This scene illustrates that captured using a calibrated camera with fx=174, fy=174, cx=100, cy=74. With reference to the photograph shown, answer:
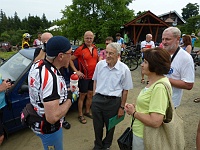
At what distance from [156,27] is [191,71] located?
63.1 feet

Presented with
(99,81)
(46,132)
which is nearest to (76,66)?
(99,81)

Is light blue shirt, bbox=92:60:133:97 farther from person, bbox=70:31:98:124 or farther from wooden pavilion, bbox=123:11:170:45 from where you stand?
wooden pavilion, bbox=123:11:170:45

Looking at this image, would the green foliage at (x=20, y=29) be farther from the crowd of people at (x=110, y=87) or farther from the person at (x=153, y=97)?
the person at (x=153, y=97)

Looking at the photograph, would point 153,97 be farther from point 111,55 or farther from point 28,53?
point 28,53

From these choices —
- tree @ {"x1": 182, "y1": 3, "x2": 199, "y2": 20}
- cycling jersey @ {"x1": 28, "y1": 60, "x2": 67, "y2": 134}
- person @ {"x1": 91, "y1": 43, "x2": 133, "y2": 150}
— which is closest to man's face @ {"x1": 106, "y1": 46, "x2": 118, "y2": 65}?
person @ {"x1": 91, "y1": 43, "x2": 133, "y2": 150}

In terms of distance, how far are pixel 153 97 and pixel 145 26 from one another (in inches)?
785

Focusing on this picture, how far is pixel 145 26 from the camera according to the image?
65.7 feet

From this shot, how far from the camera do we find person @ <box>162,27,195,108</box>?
227 centimetres

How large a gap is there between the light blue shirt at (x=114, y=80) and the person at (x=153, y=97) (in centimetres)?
88

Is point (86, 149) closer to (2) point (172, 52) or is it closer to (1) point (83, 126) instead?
(1) point (83, 126)

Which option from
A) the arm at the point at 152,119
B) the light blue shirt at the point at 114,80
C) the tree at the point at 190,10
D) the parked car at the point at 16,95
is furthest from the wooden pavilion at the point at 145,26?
the tree at the point at 190,10

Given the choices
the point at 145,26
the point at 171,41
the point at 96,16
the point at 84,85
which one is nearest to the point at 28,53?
the point at 84,85

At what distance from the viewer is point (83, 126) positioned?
12.3ft

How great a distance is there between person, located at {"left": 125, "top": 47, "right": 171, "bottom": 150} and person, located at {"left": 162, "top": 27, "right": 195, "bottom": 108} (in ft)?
2.55
